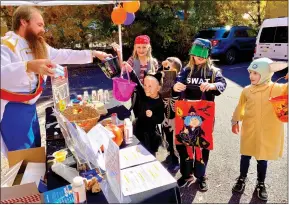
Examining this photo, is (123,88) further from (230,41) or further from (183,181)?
(230,41)

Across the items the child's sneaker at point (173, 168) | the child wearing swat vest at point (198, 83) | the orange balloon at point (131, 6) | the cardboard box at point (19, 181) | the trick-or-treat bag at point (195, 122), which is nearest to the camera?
the cardboard box at point (19, 181)

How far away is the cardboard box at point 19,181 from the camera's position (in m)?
1.71

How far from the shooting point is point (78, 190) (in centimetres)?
157

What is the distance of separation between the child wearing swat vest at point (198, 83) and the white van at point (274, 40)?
6641 mm

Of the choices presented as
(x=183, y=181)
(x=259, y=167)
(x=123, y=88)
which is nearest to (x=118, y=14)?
(x=123, y=88)

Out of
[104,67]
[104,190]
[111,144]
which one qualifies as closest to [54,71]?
[111,144]

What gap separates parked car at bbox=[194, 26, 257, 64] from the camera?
10258mm

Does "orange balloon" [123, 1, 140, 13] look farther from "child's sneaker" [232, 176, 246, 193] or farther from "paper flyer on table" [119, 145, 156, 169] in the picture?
"child's sneaker" [232, 176, 246, 193]

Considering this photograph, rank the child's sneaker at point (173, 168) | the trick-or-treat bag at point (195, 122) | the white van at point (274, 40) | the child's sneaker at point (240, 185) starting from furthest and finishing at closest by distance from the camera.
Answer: the white van at point (274, 40), the child's sneaker at point (173, 168), the child's sneaker at point (240, 185), the trick-or-treat bag at point (195, 122)

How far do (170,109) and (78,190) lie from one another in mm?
1738

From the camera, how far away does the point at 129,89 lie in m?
3.05

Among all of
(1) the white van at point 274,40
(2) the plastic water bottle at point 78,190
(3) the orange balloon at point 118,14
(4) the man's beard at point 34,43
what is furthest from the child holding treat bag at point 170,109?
(1) the white van at point 274,40

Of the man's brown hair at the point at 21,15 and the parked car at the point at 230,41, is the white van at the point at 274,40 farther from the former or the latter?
the man's brown hair at the point at 21,15

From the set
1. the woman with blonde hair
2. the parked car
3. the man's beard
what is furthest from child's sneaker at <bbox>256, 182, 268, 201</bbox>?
the parked car
